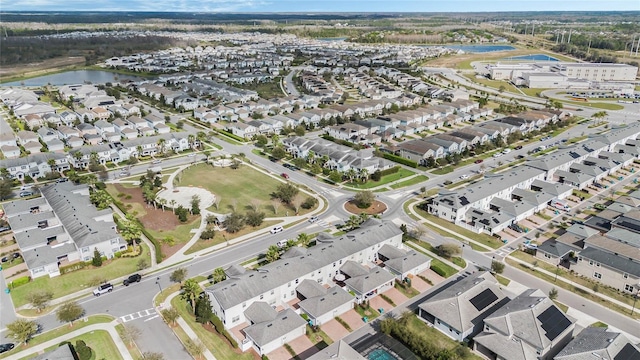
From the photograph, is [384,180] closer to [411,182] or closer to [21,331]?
[411,182]

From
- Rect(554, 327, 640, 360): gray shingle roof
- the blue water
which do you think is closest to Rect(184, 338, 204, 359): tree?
the blue water

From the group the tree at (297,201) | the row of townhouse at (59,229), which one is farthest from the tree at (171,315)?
the tree at (297,201)

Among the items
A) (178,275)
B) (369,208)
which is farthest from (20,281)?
(369,208)

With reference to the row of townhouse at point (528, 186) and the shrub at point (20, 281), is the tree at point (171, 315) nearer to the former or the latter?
the shrub at point (20, 281)

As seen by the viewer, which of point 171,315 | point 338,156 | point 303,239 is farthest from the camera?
point 338,156

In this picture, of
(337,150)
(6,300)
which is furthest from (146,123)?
(6,300)

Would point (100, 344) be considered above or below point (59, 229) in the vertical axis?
below
